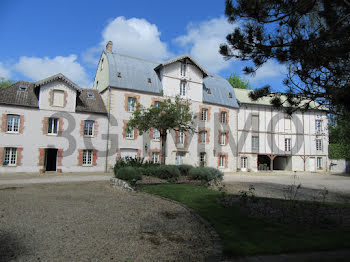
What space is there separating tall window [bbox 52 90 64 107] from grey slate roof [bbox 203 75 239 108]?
1310 cm

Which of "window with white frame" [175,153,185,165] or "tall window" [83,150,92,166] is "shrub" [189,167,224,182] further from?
"tall window" [83,150,92,166]

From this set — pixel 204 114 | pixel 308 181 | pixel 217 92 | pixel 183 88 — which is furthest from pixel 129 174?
pixel 217 92

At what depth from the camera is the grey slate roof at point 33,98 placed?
18844 mm

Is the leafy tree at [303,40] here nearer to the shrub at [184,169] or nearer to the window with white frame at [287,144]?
the shrub at [184,169]

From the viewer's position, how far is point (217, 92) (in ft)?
90.5

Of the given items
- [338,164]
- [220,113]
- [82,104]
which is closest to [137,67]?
[82,104]

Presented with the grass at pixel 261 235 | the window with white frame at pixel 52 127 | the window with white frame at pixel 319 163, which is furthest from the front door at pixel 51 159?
the window with white frame at pixel 319 163

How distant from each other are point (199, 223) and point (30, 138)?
1702cm

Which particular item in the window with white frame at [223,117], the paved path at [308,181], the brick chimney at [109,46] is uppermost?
the brick chimney at [109,46]

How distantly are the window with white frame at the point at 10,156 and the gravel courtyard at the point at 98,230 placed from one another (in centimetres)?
1031

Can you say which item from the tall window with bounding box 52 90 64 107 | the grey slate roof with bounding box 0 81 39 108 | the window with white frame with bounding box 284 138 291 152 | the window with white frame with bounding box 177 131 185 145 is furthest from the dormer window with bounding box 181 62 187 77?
the window with white frame with bounding box 284 138 291 152

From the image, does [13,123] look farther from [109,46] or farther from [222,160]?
[222,160]

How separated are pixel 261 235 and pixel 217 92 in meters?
23.3

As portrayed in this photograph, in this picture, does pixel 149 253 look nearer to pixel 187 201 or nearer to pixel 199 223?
pixel 199 223
